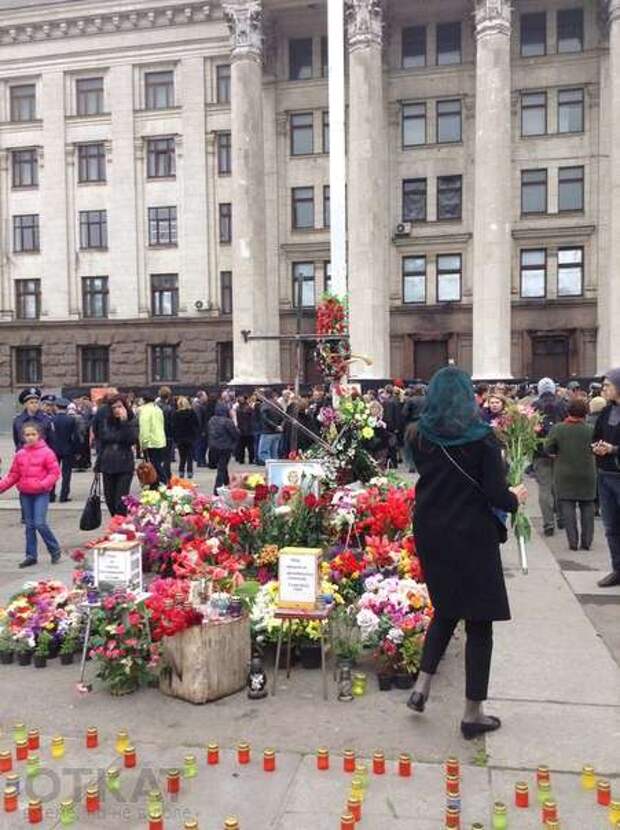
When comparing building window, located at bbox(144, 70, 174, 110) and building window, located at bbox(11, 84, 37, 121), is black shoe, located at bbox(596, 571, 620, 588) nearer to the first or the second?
building window, located at bbox(144, 70, 174, 110)

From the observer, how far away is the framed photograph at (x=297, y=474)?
887 centimetres

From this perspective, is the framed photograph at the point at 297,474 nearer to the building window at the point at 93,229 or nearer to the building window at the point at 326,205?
the building window at the point at 326,205

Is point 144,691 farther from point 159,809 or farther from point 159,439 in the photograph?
point 159,439

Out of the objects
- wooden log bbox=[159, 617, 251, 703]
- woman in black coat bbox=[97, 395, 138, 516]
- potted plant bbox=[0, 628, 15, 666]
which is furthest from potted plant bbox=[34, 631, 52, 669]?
woman in black coat bbox=[97, 395, 138, 516]

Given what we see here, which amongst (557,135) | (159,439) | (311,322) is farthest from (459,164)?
(159,439)

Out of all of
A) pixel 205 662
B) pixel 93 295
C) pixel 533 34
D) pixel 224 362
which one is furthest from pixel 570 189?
pixel 205 662

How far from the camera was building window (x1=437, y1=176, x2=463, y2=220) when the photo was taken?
37750 millimetres

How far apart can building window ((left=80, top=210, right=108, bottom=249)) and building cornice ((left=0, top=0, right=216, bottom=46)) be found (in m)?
8.43

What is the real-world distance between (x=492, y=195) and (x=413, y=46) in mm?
9268

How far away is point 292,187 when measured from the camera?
129ft

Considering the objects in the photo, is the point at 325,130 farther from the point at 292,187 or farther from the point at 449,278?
the point at 449,278

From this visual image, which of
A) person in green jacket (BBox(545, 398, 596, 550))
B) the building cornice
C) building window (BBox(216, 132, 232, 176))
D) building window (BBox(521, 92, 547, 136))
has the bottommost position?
person in green jacket (BBox(545, 398, 596, 550))

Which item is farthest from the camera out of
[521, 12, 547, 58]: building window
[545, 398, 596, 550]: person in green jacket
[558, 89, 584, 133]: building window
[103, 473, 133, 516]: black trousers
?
[521, 12, 547, 58]: building window

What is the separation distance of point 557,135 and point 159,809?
1476 inches
